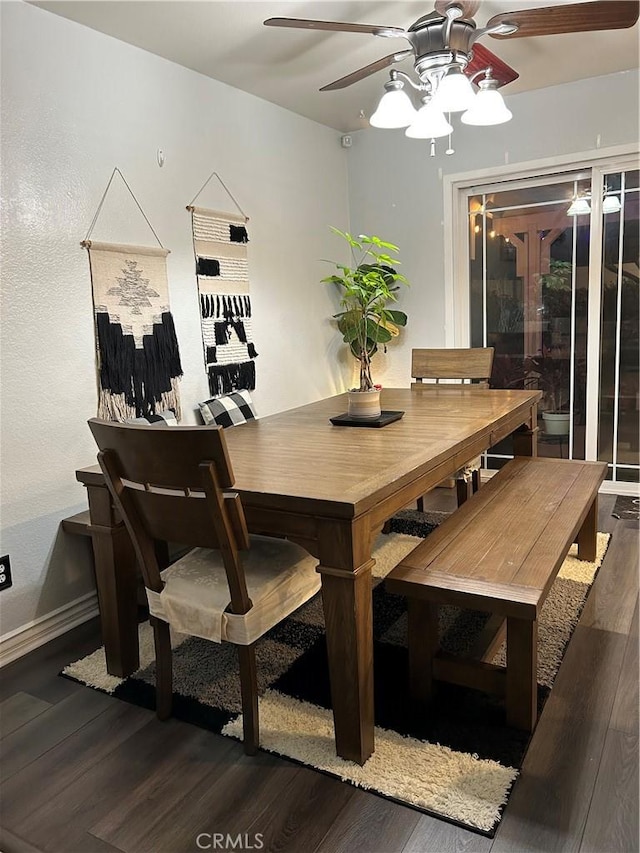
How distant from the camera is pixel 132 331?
2.86m

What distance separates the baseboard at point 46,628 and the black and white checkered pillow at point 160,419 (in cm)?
79

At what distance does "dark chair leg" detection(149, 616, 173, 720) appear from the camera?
1.84 metres

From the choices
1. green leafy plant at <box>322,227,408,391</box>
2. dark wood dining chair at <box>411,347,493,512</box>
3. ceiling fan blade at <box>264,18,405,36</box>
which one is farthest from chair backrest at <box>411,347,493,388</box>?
ceiling fan blade at <box>264,18,405,36</box>

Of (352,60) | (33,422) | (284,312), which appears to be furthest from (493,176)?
(33,422)

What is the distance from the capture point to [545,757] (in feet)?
5.47

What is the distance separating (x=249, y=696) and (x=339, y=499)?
63 centimetres

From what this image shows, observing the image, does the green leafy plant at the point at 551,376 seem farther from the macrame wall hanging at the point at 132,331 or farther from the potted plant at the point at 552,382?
the macrame wall hanging at the point at 132,331

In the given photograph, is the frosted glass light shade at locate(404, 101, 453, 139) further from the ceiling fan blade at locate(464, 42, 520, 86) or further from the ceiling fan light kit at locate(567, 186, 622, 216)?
the ceiling fan light kit at locate(567, 186, 622, 216)

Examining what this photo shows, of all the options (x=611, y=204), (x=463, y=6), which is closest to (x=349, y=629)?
(x=463, y=6)

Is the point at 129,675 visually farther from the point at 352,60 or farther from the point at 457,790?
the point at 352,60

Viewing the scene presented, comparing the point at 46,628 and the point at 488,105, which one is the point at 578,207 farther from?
the point at 46,628

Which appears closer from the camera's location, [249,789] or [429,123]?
[249,789]

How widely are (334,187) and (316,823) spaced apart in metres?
3.98

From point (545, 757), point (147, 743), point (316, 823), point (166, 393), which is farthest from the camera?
point (166, 393)
